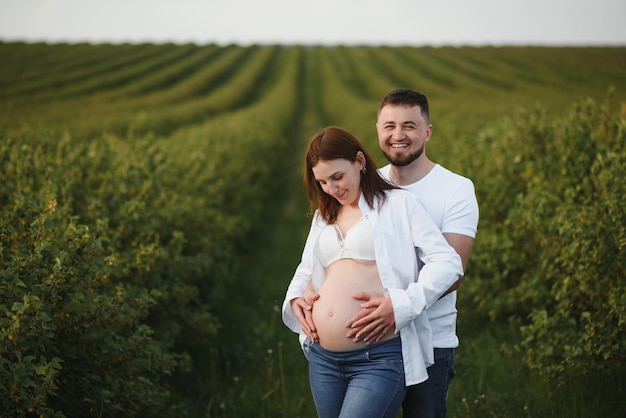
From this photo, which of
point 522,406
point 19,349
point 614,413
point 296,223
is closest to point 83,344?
point 19,349

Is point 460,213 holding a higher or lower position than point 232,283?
higher

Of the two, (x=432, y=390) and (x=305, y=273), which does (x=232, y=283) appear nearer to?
(x=305, y=273)

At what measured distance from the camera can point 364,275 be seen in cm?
280

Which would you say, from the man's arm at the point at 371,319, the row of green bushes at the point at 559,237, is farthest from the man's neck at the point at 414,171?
the row of green bushes at the point at 559,237

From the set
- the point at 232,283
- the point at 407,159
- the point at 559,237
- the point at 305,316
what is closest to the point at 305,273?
the point at 305,316

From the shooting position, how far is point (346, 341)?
108 inches

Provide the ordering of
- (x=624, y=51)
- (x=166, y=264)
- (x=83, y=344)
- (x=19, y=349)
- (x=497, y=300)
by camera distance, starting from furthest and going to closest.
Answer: (x=624, y=51) → (x=497, y=300) → (x=166, y=264) → (x=83, y=344) → (x=19, y=349)

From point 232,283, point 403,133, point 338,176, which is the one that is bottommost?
point 232,283

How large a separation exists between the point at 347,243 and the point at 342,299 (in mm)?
258

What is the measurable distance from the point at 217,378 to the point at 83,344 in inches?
84.1

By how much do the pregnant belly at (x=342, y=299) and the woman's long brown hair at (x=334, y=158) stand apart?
271mm

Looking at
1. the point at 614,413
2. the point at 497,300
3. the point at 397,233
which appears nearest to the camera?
the point at 397,233

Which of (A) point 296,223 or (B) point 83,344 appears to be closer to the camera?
(B) point 83,344

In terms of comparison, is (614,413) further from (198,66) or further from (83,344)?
(198,66)
